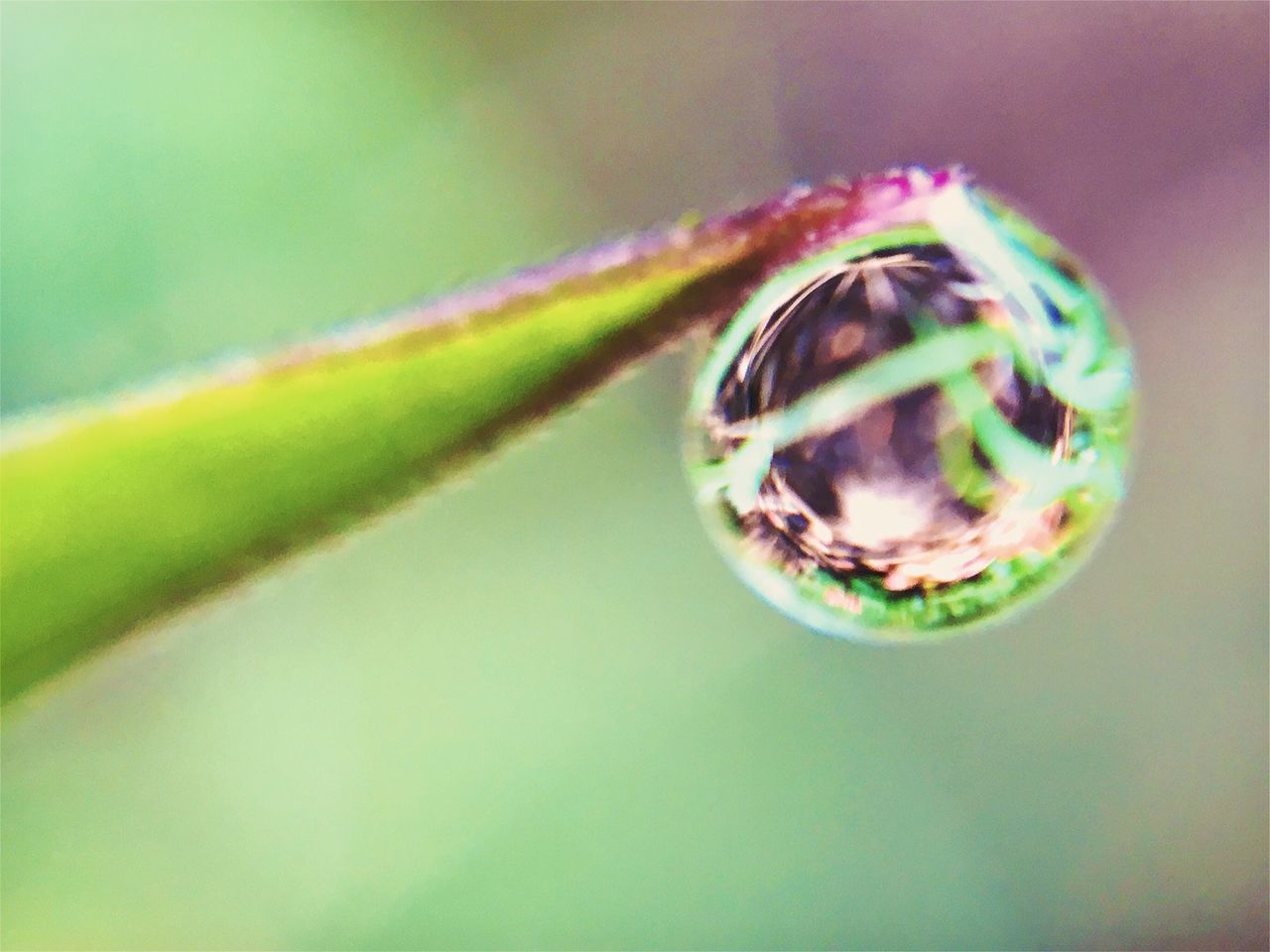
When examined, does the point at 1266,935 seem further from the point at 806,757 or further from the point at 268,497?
the point at 268,497

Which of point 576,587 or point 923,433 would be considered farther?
point 576,587

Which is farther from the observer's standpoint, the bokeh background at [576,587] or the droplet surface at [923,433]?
the bokeh background at [576,587]

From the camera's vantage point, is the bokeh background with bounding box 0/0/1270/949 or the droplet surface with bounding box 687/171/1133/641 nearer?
the droplet surface with bounding box 687/171/1133/641

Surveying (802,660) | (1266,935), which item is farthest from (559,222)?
(1266,935)
